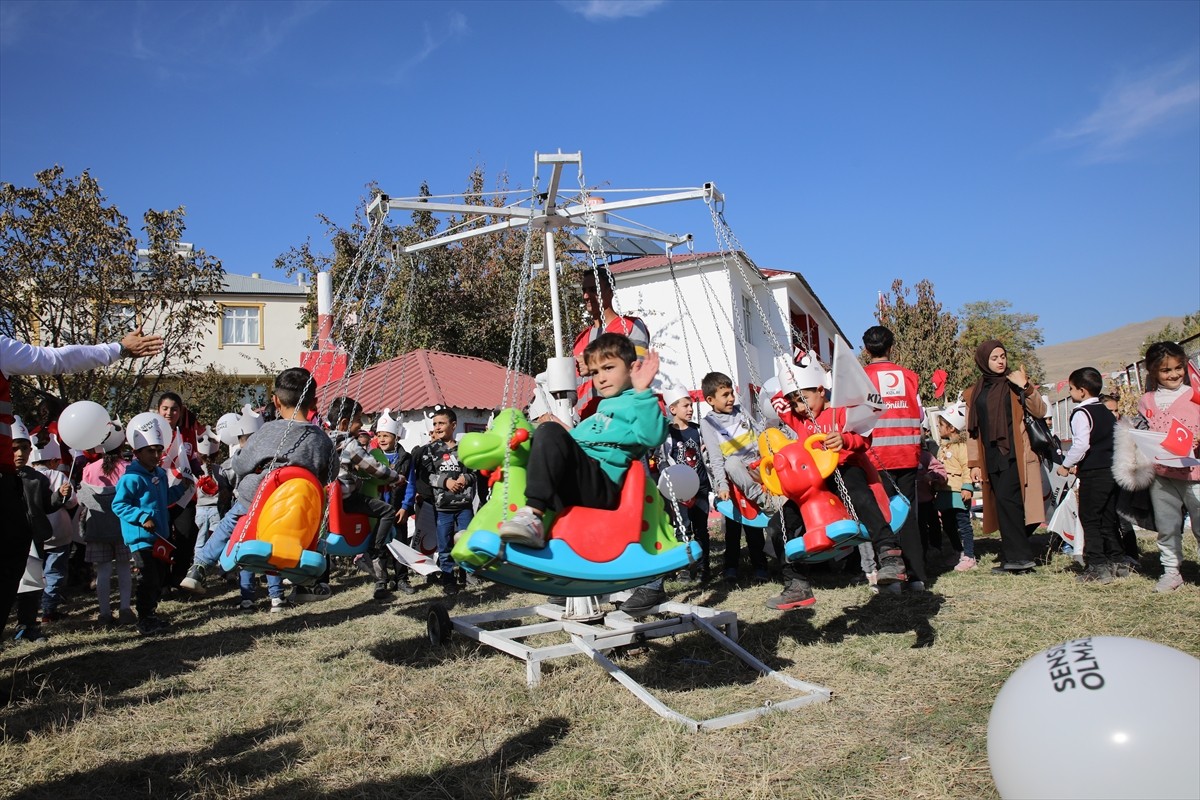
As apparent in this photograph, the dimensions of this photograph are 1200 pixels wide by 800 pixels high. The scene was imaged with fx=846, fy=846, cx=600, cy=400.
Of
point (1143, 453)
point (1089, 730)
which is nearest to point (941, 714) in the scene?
point (1089, 730)

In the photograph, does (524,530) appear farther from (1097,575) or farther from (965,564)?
(965,564)

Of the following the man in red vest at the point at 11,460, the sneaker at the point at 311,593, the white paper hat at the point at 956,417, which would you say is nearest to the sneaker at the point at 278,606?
the sneaker at the point at 311,593

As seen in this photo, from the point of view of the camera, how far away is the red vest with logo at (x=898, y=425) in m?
6.90

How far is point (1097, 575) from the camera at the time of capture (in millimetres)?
7207

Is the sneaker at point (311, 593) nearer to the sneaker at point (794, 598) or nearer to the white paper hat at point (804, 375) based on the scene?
the sneaker at point (794, 598)

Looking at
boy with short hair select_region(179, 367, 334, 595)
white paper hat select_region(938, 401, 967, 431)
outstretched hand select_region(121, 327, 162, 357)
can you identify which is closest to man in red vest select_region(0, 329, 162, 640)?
outstretched hand select_region(121, 327, 162, 357)

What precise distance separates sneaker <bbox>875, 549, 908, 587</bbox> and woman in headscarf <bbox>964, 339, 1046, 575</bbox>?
9.49ft

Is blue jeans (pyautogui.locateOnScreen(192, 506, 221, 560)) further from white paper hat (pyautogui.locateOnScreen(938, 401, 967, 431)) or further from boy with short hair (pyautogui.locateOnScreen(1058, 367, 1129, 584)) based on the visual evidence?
boy with short hair (pyautogui.locateOnScreen(1058, 367, 1129, 584))

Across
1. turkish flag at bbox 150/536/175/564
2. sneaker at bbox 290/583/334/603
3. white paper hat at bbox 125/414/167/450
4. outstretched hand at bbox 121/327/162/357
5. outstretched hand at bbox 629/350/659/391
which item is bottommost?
sneaker at bbox 290/583/334/603

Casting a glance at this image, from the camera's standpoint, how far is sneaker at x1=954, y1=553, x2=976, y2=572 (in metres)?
8.57

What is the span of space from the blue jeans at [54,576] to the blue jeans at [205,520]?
4.50 feet

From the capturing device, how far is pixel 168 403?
9227mm

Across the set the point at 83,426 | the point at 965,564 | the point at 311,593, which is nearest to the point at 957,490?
the point at 965,564

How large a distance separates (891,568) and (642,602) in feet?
5.60
